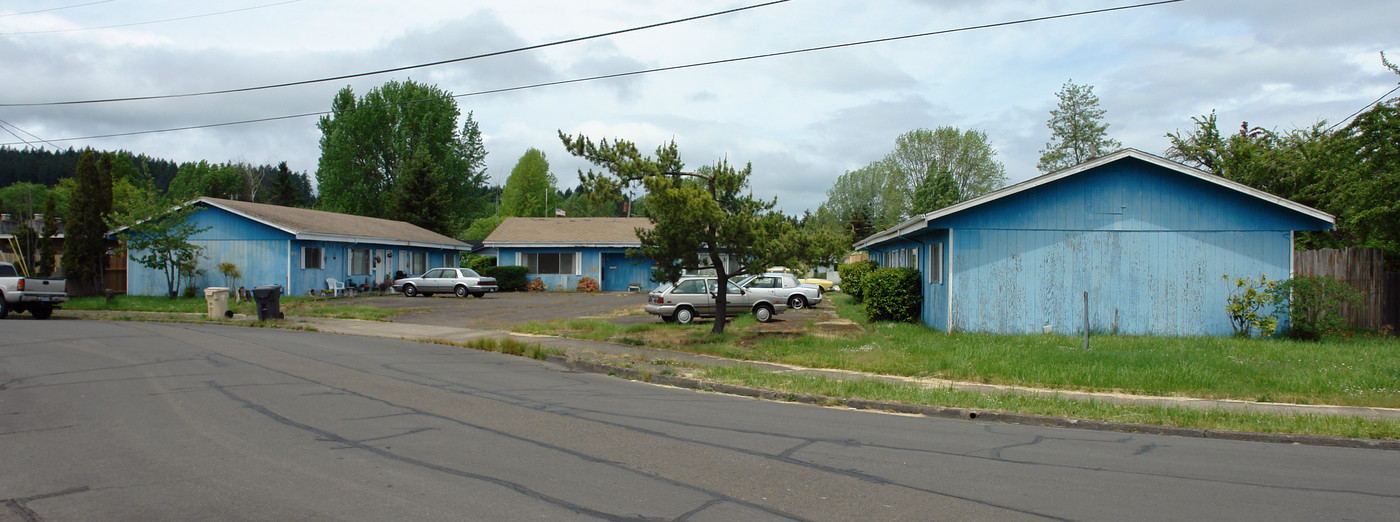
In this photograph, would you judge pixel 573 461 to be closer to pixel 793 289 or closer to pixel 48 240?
pixel 793 289

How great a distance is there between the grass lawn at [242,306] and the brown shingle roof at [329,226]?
2.81 meters

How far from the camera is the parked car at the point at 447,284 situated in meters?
34.3

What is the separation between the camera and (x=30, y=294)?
23.0 meters

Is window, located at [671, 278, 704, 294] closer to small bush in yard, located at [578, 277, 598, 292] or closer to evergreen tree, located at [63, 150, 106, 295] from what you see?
small bush in yard, located at [578, 277, 598, 292]

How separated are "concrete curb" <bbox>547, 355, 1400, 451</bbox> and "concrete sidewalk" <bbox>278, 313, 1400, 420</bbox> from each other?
149 cm

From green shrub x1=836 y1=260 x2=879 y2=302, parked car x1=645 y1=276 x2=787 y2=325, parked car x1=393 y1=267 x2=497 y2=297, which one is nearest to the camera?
parked car x1=645 y1=276 x2=787 y2=325

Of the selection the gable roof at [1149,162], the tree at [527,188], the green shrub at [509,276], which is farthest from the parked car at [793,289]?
the tree at [527,188]

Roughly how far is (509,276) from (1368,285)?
32.7 metres

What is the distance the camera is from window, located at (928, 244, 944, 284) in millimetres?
19734

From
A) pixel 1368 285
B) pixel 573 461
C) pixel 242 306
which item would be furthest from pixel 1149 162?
pixel 242 306

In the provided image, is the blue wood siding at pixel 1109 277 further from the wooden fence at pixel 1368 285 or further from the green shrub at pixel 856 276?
the green shrub at pixel 856 276

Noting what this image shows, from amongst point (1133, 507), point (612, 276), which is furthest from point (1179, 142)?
point (1133, 507)

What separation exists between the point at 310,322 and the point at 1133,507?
837 inches

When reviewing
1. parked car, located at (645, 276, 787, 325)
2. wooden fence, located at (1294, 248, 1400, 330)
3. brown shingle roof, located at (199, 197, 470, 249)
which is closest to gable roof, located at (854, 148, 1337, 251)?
wooden fence, located at (1294, 248, 1400, 330)
